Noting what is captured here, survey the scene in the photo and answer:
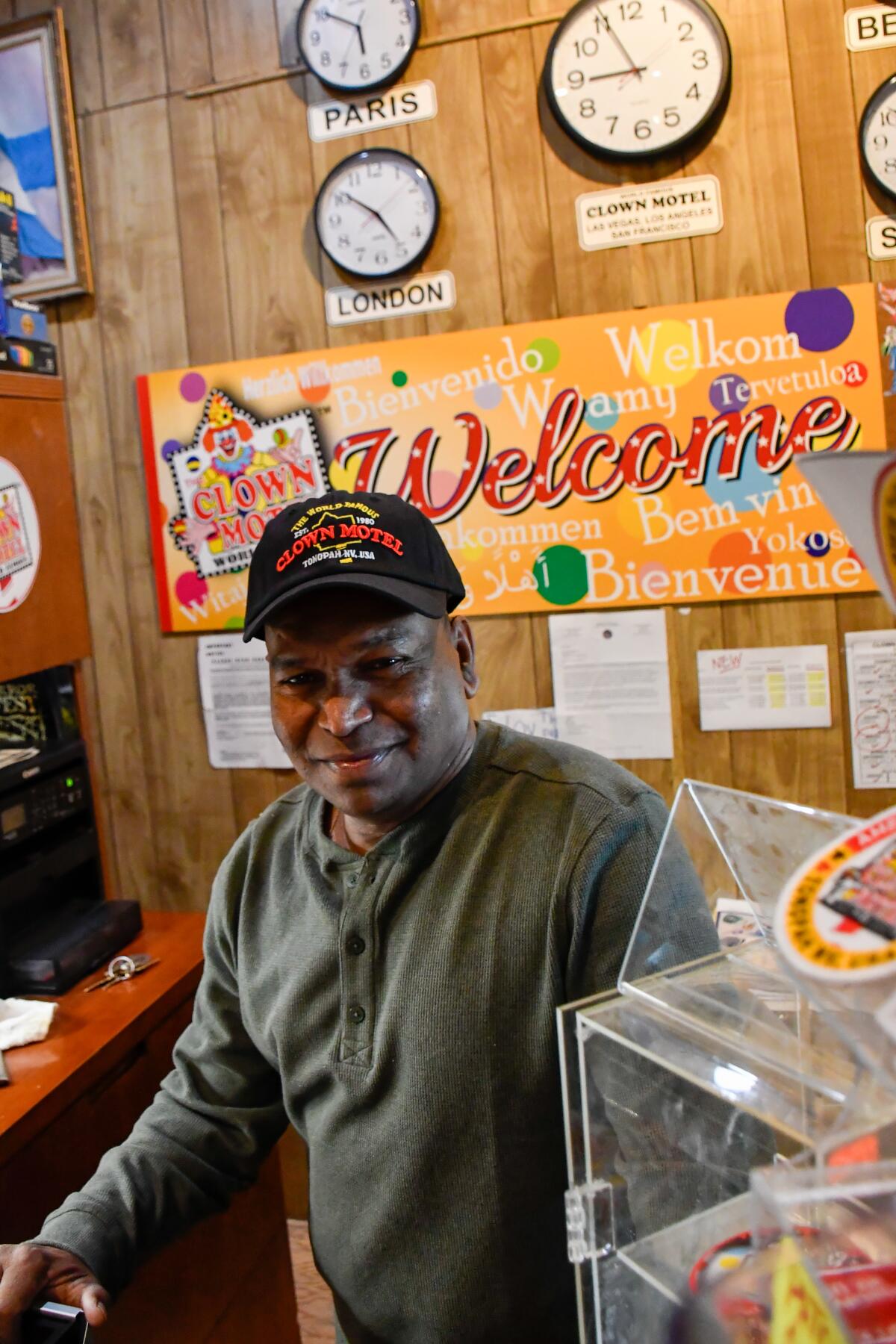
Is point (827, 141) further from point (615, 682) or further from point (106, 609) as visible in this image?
point (106, 609)

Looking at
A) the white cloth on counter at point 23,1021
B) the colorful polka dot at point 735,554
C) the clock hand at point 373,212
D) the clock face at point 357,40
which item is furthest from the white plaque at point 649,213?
the white cloth on counter at point 23,1021

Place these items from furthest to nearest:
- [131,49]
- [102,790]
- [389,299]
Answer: [102,790]
[131,49]
[389,299]

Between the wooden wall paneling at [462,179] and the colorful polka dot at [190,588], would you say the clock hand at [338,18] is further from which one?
the colorful polka dot at [190,588]

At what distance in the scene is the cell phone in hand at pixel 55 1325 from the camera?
940mm

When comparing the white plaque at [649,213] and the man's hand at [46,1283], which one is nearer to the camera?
the man's hand at [46,1283]

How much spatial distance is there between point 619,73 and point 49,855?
6.35ft

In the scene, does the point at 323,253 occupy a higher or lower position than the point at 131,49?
lower

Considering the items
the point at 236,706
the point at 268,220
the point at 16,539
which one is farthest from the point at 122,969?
the point at 268,220

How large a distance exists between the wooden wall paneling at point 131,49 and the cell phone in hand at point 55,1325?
8.05 ft

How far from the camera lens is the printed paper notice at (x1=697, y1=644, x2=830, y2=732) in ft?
7.25

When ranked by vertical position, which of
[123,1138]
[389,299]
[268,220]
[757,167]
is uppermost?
[268,220]

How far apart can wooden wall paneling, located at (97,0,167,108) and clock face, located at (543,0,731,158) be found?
936 mm

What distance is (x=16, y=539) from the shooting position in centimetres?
211

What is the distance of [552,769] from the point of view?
1204 mm
